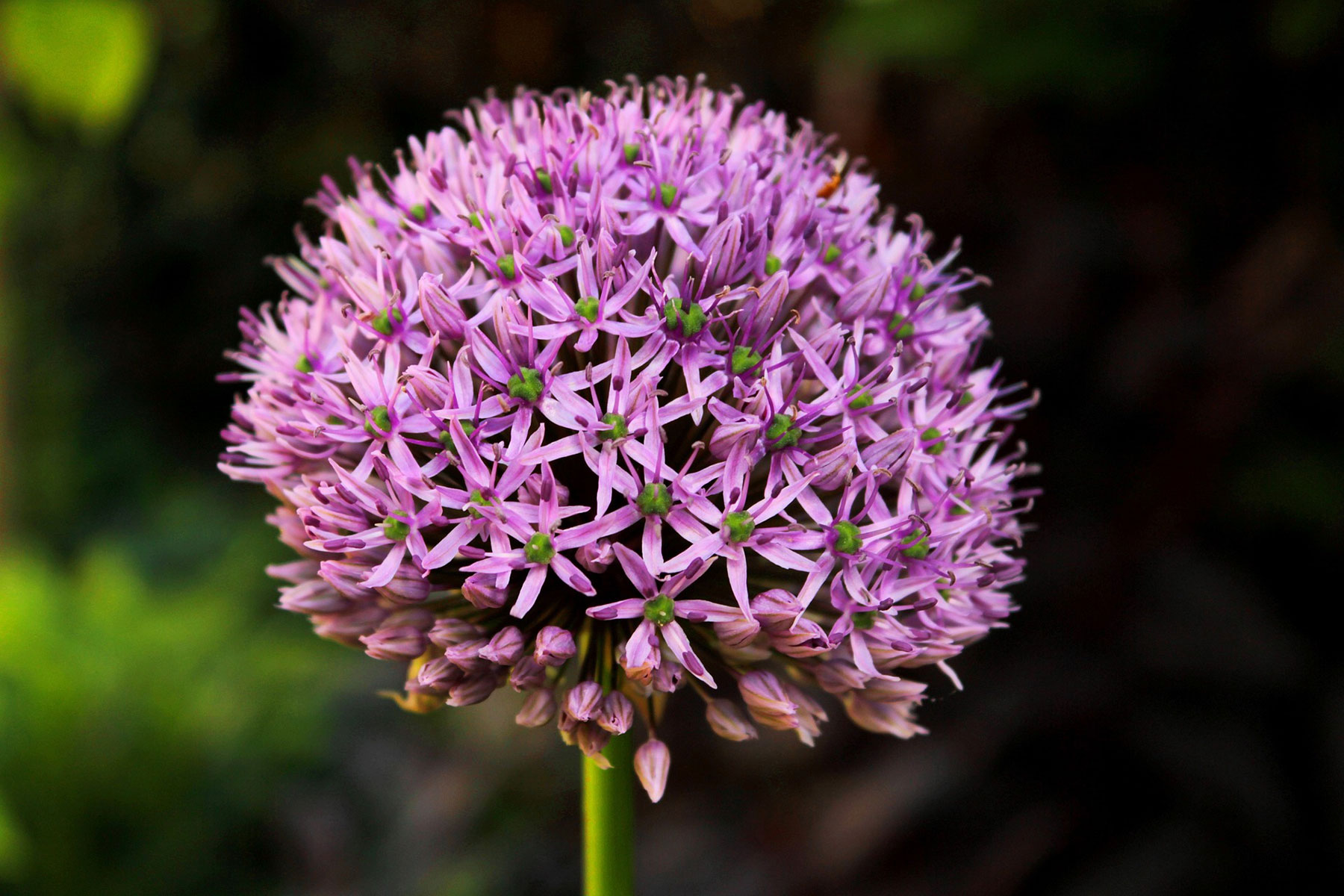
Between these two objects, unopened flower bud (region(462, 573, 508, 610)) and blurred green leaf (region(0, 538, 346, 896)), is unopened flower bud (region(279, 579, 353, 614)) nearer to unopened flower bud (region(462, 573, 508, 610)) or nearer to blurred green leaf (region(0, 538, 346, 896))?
unopened flower bud (region(462, 573, 508, 610))

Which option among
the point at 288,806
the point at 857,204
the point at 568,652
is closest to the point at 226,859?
the point at 288,806

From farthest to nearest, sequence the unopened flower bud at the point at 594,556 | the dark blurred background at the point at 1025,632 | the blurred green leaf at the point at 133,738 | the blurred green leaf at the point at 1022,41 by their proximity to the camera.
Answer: the blurred green leaf at the point at 1022,41 < the blurred green leaf at the point at 133,738 < the dark blurred background at the point at 1025,632 < the unopened flower bud at the point at 594,556

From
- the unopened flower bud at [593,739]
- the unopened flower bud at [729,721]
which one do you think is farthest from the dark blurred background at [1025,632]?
the unopened flower bud at [593,739]

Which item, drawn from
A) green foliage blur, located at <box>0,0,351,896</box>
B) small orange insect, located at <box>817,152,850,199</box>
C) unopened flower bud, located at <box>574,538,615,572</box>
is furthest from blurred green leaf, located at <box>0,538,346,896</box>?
small orange insect, located at <box>817,152,850,199</box>

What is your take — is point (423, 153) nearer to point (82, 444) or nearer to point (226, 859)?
point (226, 859)

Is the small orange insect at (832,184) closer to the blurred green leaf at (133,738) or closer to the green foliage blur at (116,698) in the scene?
the green foliage blur at (116,698)

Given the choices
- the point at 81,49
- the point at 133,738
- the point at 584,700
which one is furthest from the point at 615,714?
the point at 133,738
